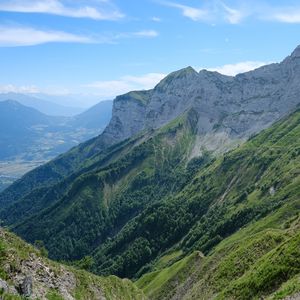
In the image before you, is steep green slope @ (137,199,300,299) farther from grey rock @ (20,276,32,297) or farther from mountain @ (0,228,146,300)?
grey rock @ (20,276,32,297)

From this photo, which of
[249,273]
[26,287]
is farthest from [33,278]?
[249,273]

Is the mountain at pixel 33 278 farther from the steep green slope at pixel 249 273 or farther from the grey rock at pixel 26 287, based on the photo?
the steep green slope at pixel 249 273

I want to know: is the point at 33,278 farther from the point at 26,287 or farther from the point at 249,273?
the point at 249,273

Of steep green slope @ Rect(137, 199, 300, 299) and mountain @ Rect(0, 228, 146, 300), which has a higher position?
mountain @ Rect(0, 228, 146, 300)

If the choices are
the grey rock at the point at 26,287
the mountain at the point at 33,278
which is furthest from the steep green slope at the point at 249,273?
the grey rock at the point at 26,287

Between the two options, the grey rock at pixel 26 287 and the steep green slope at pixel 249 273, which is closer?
the grey rock at pixel 26 287

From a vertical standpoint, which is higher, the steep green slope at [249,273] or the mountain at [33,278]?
the mountain at [33,278]

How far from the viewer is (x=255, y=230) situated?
198 metres

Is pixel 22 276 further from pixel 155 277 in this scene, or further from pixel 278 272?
pixel 155 277

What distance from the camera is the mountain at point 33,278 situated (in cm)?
4975

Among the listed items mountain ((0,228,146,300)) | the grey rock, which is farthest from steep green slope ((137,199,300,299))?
the grey rock

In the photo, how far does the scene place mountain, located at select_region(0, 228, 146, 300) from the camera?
49.8 m

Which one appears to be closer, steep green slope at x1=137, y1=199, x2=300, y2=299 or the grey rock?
the grey rock

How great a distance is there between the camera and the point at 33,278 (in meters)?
55.3
